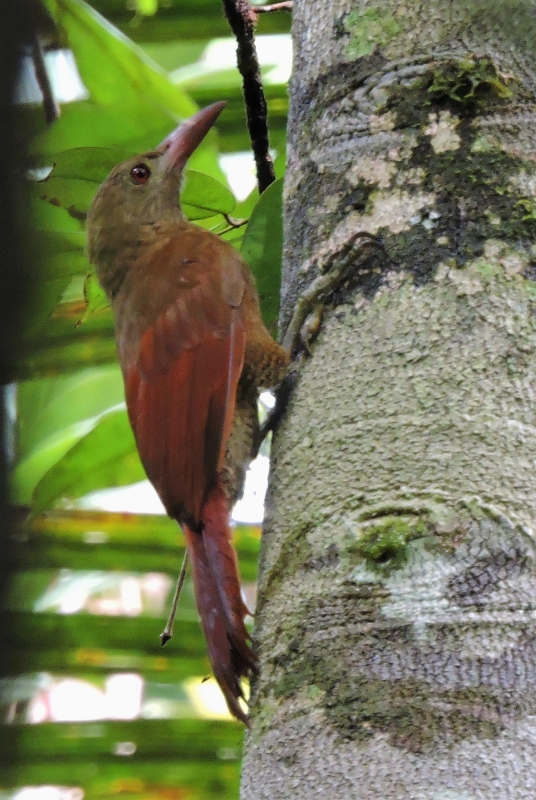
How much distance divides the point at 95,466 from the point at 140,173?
79cm

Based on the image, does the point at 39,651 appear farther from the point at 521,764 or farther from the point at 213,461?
the point at 521,764

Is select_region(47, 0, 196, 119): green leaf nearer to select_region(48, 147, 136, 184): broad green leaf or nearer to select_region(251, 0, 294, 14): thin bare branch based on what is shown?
select_region(48, 147, 136, 184): broad green leaf

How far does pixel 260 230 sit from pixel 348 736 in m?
1.20

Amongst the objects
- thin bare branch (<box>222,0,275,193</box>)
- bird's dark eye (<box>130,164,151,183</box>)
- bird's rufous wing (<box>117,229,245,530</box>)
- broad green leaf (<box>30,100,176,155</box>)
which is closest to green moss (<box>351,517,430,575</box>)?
bird's rufous wing (<box>117,229,245,530</box>)

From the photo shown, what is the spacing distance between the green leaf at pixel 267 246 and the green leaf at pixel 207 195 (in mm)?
122

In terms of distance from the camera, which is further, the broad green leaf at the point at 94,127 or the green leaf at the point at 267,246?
the broad green leaf at the point at 94,127

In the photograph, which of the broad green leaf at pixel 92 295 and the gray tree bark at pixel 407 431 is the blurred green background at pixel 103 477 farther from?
the gray tree bark at pixel 407 431

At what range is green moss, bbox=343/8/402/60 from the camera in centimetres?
148

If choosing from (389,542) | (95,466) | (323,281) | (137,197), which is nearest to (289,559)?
(389,542)

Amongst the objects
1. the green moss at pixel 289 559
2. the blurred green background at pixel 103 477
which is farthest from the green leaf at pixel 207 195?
the green moss at pixel 289 559

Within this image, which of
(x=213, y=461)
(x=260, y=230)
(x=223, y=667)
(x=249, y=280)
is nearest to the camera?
(x=223, y=667)

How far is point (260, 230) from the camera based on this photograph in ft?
6.48

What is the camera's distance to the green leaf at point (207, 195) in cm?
211

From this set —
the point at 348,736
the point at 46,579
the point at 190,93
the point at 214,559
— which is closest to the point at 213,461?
the point at 214,559
